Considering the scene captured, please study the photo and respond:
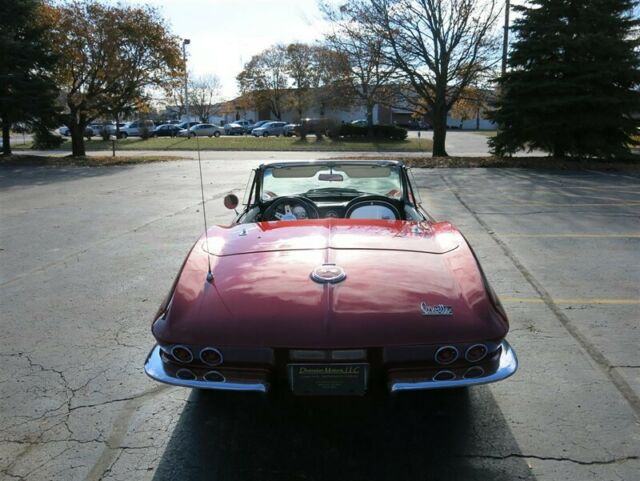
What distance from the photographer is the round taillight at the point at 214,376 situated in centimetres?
249

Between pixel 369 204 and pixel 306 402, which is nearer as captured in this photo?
pixel 306 402

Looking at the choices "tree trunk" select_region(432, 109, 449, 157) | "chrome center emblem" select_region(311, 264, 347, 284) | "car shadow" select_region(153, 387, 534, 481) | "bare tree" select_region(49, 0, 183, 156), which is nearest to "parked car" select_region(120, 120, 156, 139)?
"bare tree" select_region(49, 0, 183, 156)

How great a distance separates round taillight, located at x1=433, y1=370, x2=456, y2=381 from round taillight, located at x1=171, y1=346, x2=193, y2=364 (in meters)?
1.14

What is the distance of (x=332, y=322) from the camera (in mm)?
2412

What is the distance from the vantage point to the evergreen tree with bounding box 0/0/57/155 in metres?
20.7

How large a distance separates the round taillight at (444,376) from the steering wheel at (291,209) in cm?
185

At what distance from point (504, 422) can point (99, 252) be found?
5.74 meters

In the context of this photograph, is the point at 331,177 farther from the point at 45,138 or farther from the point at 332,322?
the point at 45,138

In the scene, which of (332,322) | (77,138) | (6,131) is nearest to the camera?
(332,322)

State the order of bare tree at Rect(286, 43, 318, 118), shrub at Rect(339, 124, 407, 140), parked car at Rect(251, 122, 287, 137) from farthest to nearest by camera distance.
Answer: bare tree at Rect(286, 43, 318, 118)
parked car at Rect(251, 122, 287, 137)
shrub at Rect(339, 124, 407, 140)

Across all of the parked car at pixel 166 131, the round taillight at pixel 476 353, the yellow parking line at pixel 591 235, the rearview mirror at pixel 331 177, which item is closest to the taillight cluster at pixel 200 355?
the round taillight at pixel 476 353

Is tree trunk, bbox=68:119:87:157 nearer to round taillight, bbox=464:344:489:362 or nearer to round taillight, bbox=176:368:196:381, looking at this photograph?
round taillight, bbox=176:368:196:381

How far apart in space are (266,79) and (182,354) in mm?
67057

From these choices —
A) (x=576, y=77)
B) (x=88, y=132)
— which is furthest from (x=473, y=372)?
(x=88, y=132)
